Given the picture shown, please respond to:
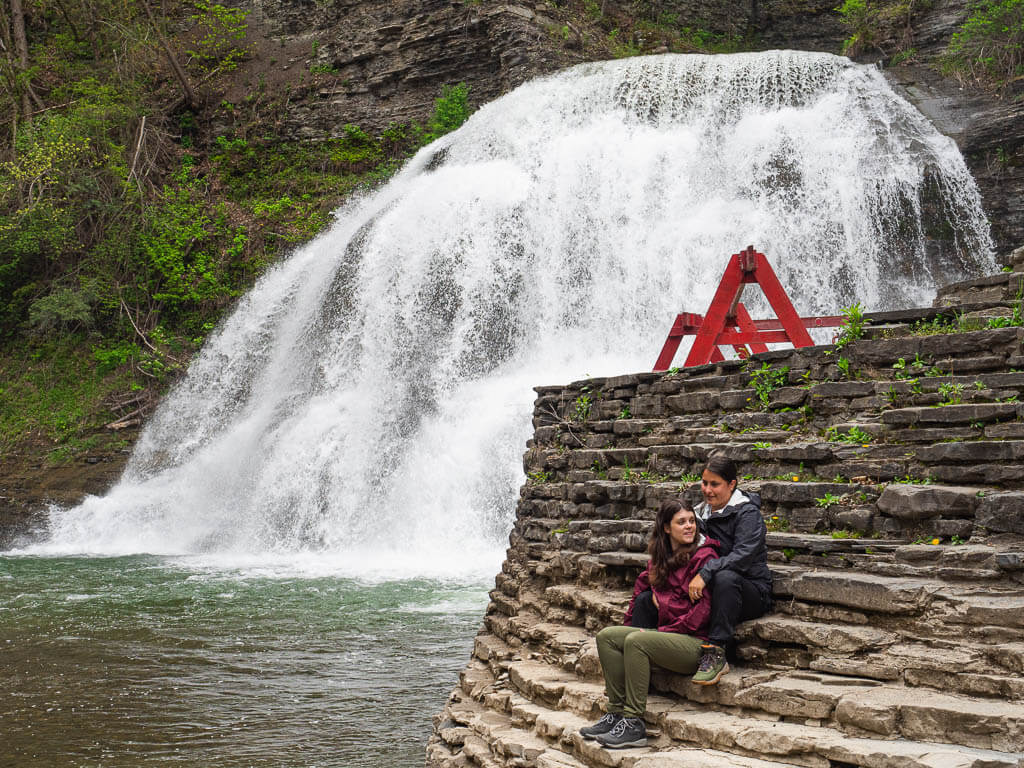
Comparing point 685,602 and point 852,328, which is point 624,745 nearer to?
point 685,602

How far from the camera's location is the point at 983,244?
53.6 feet

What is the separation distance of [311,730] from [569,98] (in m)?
17.4

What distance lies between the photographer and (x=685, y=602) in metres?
4.44

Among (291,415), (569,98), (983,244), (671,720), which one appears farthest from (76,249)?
(671,720)

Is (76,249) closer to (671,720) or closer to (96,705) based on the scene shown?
(96,705)

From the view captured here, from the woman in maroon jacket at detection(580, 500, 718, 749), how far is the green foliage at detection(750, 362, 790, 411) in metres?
1.82

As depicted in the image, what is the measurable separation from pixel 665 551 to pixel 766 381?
6.76ft

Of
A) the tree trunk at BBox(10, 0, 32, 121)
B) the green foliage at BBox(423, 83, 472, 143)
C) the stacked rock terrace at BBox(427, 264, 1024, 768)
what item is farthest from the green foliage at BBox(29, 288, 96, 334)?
the stacked rock terrace at BBox(427, 264, 1024, 768)

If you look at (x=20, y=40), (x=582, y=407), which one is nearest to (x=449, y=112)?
(x=20, y=40)

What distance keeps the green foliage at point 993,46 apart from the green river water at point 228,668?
15411 mm

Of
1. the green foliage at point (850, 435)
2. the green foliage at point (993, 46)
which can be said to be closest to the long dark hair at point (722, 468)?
the green foliage at point (850, 435)

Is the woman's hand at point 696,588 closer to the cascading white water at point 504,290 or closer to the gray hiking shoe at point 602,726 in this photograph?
the gray hiking shoe at point 602,726

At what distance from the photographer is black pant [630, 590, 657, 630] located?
4.61m

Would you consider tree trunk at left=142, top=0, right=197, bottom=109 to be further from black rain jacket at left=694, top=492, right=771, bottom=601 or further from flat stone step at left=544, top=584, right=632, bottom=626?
black rain jacket at left=694, top=492, right=771, bottom=601
